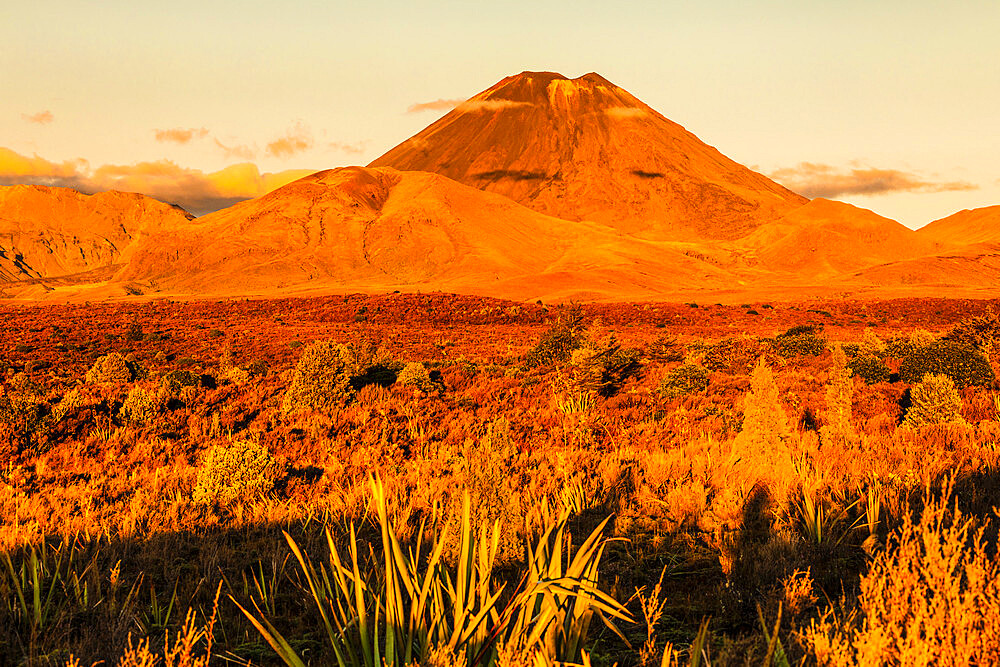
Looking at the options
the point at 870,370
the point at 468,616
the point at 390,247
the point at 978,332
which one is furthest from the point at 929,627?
the point at 390,247

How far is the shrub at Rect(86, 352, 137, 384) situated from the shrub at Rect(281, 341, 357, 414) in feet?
16.7

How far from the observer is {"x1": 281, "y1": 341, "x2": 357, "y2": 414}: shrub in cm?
1109

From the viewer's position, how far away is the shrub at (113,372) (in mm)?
14242

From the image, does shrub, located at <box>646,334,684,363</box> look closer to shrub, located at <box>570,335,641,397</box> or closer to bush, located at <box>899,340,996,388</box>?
shrub, located at <box>570,335,641,397</box>

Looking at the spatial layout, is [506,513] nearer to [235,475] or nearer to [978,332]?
[235,475]

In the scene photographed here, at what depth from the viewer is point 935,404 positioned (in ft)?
28.2

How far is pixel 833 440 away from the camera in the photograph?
769cm

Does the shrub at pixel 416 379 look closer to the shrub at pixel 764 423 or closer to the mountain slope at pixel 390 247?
the shrub at pixel 764 423

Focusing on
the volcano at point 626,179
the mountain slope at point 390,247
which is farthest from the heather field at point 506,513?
the volcano at point 626,179

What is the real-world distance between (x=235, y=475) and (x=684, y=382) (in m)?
8.41

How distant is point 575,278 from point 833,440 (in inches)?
2426

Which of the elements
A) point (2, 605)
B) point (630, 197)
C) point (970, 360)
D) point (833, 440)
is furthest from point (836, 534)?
point (630, 197)

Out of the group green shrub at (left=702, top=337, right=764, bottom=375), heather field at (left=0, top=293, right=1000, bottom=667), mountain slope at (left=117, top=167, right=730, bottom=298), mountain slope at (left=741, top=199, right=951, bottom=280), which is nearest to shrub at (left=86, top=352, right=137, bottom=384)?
heather field at (left=0, top=293, right=1000, bottom=667)

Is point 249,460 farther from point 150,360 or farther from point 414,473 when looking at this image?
point 150,360
